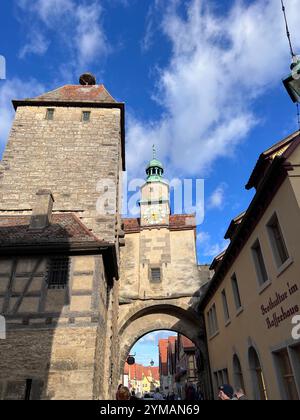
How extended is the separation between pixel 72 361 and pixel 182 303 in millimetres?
9942

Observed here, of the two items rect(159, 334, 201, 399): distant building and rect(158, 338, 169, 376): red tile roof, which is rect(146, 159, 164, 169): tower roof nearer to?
rect(159, 334, 201, 399): distant building

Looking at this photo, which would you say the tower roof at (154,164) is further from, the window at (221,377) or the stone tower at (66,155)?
the window at (221,377)

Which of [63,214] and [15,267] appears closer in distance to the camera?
[15,267]

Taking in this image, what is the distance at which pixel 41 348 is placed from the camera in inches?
335

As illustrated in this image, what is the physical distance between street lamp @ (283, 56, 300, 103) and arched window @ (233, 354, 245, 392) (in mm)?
8412

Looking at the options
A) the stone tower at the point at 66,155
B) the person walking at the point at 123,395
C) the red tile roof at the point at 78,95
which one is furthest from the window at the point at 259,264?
the red tile roof at the point at 78,95

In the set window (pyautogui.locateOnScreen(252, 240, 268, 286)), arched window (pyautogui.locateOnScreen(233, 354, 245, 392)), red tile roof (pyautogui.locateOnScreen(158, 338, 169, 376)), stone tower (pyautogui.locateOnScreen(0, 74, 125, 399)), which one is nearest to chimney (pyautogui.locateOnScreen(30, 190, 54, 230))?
stone tower (pyautogui.locateOnScreen(0, 74, 125, 399))

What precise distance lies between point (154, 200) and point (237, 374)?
12128 millimetres

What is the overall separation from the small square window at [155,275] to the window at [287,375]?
1103cm

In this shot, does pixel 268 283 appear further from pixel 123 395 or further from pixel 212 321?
pixel 212 321

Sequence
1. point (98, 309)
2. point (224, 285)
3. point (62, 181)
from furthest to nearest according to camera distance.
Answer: point (62, 181) → point (224, 285) → point (98, 309)

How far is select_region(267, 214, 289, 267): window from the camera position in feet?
23.7
